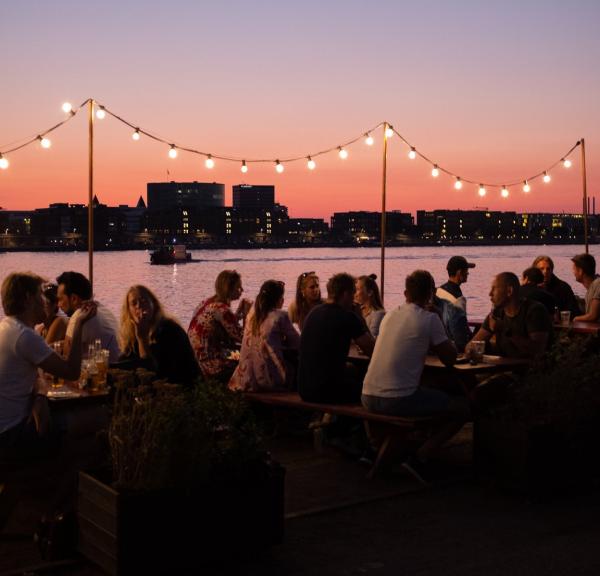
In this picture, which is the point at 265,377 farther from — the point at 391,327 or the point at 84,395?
the point at 84,395

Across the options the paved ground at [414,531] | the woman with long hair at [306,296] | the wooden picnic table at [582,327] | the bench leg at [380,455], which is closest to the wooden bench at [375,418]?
the bench leg at [380,455]

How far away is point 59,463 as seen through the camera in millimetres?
4805

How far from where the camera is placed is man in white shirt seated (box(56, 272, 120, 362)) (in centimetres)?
604

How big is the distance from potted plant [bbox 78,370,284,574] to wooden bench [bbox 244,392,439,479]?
1.43 meters

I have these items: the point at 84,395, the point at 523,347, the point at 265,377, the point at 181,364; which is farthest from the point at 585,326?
the point at 84,395

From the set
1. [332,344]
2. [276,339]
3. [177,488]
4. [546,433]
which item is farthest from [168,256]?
[177,488]

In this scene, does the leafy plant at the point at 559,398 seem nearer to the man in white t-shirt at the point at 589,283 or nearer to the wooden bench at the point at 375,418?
the wooden bench at the point at 375,418

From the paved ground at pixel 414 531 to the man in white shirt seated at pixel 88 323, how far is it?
121 centimetres

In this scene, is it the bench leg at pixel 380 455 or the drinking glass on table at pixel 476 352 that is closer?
the bench leg at pixel 380 455

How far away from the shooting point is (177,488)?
418 cm

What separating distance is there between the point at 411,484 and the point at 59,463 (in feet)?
7.58

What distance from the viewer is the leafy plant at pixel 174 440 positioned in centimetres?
411

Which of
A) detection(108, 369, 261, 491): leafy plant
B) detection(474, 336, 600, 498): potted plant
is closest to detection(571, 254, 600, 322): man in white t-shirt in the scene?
detection(474, 336, 600, 498): potted plant

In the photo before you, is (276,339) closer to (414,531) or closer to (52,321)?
(52,321)
